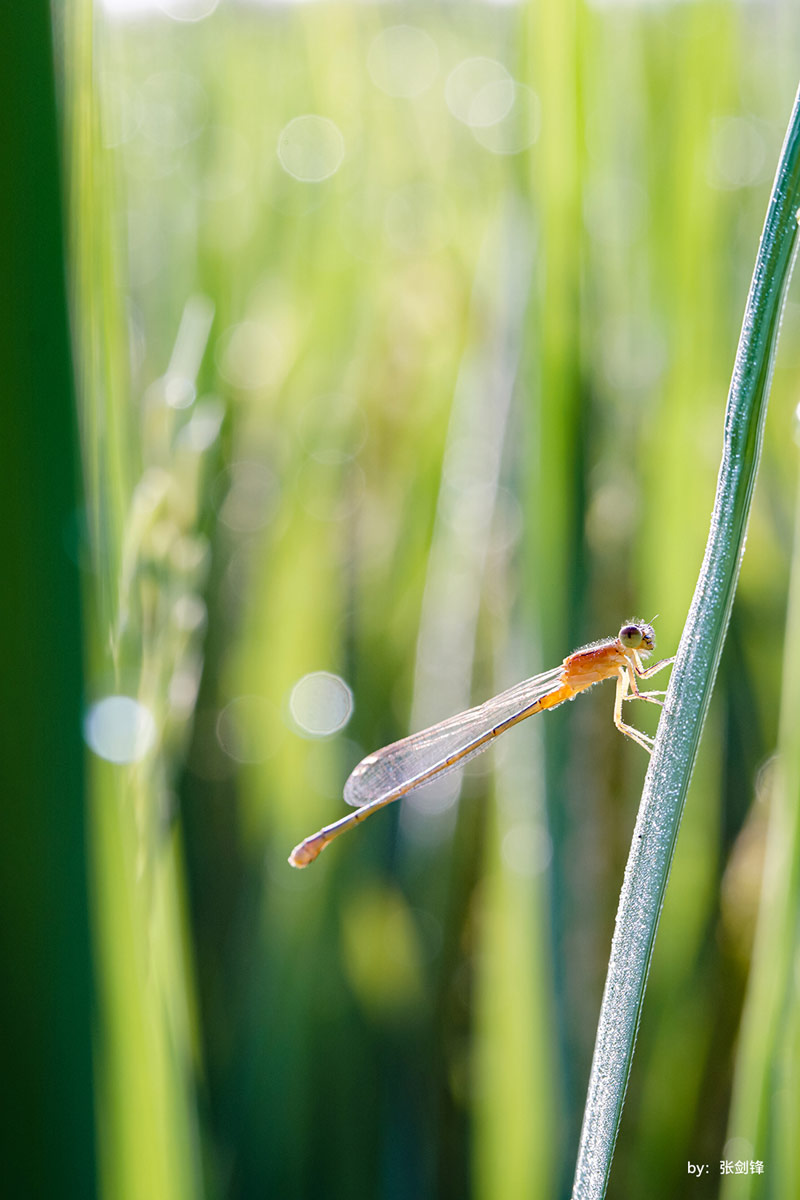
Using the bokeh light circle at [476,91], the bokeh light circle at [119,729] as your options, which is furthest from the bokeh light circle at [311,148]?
the bokeh light circle at [119,729]

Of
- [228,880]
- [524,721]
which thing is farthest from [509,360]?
[228,880]

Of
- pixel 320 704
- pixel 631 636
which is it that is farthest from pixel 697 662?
pixel 320 704

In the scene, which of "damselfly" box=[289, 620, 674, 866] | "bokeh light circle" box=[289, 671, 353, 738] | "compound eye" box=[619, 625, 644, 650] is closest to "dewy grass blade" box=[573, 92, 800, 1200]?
"damselfly" box=[289, 620, 674, 866]

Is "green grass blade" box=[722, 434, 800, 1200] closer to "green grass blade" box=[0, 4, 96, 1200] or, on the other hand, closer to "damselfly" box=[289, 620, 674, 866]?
"damselfly" box=[289, 620, 674, 866]

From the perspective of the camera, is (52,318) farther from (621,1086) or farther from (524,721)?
(524,721)

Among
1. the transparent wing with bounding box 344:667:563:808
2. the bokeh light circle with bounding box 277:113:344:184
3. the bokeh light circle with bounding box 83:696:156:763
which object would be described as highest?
the bokeh light circle with bounding box 277:113:344:184

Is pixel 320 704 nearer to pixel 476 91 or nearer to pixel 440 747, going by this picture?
pixel 440 747
